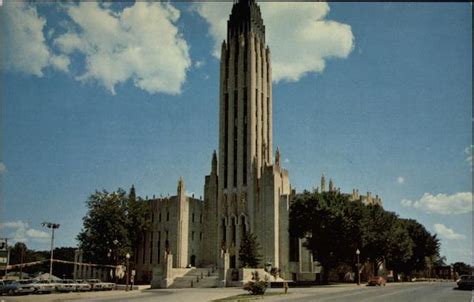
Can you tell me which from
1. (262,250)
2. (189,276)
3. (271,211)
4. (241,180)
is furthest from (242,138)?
(189,276)

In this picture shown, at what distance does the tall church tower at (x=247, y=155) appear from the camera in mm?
65062

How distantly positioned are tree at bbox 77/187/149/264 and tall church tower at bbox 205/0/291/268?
40.8 feet

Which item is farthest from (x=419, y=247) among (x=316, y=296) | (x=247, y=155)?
(x=316, y=296)

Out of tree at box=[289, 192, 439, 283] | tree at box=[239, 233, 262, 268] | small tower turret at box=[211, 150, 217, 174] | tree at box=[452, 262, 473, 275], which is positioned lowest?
tree at box=[452, 262, 473, 275]

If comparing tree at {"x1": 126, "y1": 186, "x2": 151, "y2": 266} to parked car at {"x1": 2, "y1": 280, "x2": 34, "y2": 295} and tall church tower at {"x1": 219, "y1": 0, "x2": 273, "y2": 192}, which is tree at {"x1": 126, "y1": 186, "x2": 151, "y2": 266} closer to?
tall church tower at {"x1": 219, "y1": 0, "x2": 273, "y2": 192}

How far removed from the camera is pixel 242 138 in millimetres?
70188

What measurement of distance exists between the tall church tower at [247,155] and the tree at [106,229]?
12429 mm

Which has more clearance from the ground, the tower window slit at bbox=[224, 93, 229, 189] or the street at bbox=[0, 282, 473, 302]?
the tower window slit at bbox=[224, 93, 229, 189]

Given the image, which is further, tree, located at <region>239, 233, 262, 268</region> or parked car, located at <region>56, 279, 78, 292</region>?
tree, located at <region>239, 233, 262, 268</region>

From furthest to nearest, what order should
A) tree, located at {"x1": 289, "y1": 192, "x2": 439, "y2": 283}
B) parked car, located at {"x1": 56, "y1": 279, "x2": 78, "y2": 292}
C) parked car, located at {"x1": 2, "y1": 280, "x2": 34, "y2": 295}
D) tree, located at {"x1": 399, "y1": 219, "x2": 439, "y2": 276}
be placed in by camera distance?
tree, located at {"x1": 399, "y1": 219, "x2": 439, "y2": 276} < tree, located at {"x1": 289, "y1": 192, "x2": 439, "y2": 283} < parked car, located at {"x1": 56, "y1": 279, "x2": 78, "y2": 292} < parked car, located at {"x1": 2, "y1": 280, "x2": 34, "y2": 295}

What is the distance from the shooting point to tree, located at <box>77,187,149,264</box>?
64375 mm

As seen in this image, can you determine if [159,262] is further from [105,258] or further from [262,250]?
[262,250]

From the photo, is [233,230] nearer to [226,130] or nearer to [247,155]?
[247,155]

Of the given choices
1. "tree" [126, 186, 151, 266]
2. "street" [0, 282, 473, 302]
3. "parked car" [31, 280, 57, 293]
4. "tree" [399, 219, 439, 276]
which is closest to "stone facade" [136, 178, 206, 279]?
"tree" [126, 186, 151, 266]
